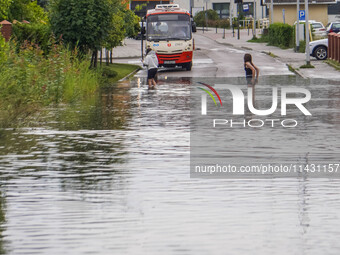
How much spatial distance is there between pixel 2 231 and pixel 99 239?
1070 millimetres

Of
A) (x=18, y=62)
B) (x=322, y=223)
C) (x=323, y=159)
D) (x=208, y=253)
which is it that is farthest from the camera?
(x=18, y=62)

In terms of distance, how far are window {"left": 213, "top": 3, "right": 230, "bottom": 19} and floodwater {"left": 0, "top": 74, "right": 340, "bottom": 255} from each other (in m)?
113

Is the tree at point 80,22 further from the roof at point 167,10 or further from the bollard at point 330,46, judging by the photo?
the bollard at point 330,46

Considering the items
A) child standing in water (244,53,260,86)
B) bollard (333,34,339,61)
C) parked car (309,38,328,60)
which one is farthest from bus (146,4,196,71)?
child standing in water (244,53,260,86)

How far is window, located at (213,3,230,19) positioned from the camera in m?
129

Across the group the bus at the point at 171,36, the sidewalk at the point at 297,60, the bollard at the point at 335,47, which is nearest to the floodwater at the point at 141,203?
the sidewalk at the point at 297,60

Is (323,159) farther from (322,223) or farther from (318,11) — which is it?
(318,11)

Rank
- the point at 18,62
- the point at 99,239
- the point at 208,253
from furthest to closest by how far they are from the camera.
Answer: the point at 18,62 → the point at 99,239 → the point at 208,253

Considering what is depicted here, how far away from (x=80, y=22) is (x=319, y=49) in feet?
51.7

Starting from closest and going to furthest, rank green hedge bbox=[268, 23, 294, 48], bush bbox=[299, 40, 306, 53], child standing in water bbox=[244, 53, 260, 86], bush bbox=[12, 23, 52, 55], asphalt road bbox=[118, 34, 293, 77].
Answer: child standing in water bbox=[244, 53, 260, 86]
bush bbox=[12, 23, 52, 55]
asphalt road bbox=[118, 34, 293, 77]
bush bbox=[299, 40, 306, 53]
green hedge bbox=[268, 23, 294, 48]

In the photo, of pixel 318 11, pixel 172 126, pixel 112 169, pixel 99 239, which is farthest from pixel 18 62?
pixel 318 11

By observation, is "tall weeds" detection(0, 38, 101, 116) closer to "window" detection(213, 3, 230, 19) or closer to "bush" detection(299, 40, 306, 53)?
"bush" detection(299, 40, 306, 53)

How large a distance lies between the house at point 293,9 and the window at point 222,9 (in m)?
41.1

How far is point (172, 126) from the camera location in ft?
59.8
